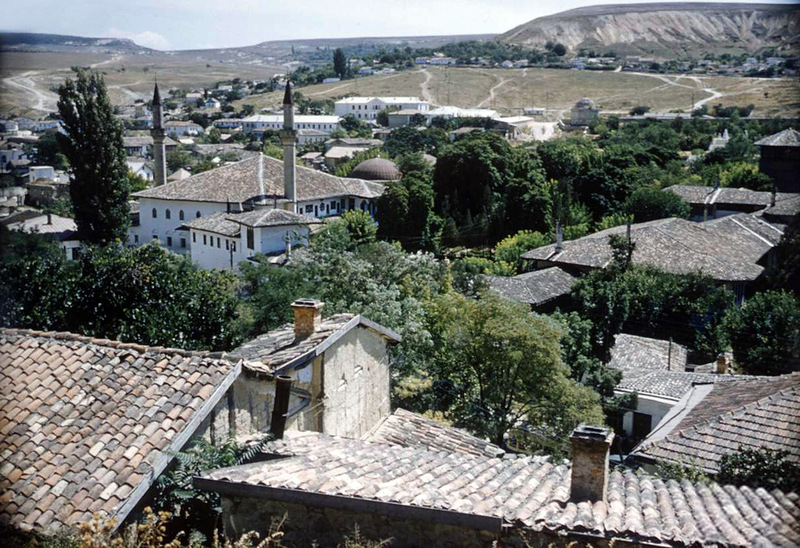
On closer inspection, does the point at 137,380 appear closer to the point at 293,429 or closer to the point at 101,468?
the point at 101,468

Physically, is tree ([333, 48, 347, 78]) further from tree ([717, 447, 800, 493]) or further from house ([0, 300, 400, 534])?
tree ([717, 447, 800, 493])

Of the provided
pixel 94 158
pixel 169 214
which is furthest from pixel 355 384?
pixel 169 214

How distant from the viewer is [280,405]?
660 cm

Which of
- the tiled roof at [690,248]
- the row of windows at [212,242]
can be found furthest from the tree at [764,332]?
the row of windows at [212,242]

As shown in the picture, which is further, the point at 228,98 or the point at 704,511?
the point at 228,98

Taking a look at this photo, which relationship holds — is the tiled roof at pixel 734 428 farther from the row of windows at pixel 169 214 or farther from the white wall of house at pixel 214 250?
the row of windows at pixel 169 214

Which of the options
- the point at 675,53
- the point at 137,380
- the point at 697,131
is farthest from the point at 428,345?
the point at 675,53

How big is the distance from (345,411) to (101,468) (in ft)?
11.8

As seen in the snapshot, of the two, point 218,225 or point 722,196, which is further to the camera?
point 722,196

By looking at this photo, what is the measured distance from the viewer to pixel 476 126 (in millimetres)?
78250

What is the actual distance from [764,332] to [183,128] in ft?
266

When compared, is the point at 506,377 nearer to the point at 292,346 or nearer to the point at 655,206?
the point at 292,346

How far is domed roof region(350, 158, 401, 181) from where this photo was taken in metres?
49.7

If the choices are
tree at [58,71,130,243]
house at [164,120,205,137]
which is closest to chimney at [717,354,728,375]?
tree at [58,71,130,243]
